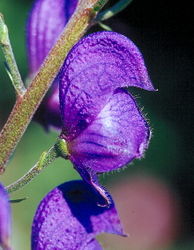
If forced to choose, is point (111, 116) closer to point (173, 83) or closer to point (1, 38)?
point (1, 38)

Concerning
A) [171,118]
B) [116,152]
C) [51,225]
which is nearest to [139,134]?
[116,152]

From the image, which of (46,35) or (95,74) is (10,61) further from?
(46,35)

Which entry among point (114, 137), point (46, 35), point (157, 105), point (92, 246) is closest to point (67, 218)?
point (92, 246)

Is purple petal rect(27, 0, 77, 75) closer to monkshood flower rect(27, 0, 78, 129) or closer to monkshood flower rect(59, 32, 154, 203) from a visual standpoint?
monkshood flower rect(27, 0, 78, 129)

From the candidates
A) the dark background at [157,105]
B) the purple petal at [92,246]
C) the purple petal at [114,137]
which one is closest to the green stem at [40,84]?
the purple petal at [114,137]

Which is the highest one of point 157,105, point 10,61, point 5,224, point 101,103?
point 10,61

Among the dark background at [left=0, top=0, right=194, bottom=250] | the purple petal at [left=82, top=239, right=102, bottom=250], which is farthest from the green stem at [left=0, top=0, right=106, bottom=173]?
the dark background at [left=0, top=0, right=194, bottom=250]

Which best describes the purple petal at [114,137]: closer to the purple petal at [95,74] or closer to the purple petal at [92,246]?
the purple petal at [95,74]
